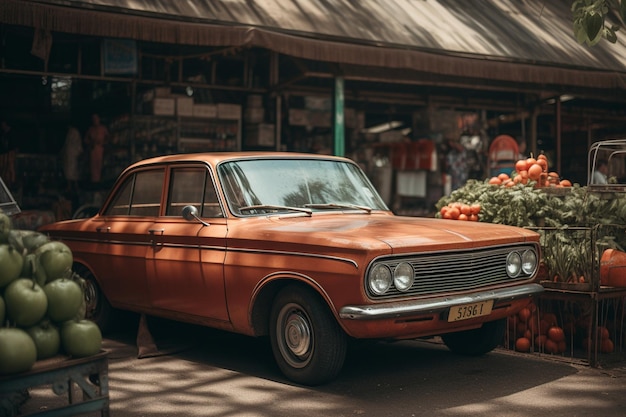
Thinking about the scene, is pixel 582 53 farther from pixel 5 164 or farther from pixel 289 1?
pixel 5 164

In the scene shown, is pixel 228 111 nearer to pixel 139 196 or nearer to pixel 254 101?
pixel 254 101

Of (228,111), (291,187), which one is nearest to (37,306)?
(291,187)

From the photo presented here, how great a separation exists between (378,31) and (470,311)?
6485mm

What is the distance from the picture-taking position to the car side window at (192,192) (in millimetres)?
6371

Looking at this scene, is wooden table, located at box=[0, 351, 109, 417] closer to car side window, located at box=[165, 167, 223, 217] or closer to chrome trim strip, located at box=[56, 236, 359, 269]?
chrome trim strip, located at box=[56, 236, 359, 269]

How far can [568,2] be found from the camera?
16984mm

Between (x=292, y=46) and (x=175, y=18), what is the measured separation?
141cm

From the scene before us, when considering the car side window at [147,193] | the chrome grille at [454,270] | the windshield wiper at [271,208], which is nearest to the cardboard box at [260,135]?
the car side window at [147,193]

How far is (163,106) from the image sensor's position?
1243cm

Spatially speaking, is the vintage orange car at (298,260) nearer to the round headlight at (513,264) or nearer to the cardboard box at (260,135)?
the round headlight at (513,264)

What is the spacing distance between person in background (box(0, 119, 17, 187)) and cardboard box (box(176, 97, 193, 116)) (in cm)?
254

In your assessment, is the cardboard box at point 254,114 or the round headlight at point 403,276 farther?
the cardboard box at point 254,114

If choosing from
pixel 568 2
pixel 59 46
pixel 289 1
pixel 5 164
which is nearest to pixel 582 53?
pixel 568 2

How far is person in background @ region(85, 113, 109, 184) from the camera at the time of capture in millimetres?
12562
